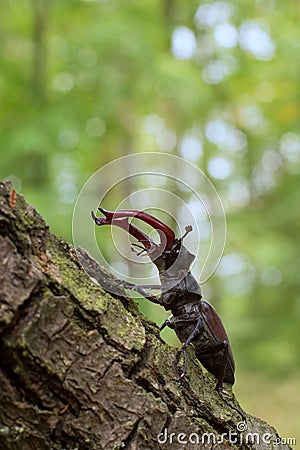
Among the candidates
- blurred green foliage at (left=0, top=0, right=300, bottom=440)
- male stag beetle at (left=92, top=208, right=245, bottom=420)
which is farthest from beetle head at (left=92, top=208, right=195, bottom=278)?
blurred green foliage at (left=0, top=0, right=300, bottom=440)

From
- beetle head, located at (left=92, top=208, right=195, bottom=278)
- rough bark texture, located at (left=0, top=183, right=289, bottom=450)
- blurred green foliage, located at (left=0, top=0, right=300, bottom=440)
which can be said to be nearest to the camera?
rough bark texture, located at (left=0, top=183, right=289, bottom=450)

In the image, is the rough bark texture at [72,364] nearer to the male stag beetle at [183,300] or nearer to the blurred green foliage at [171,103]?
the male stag beetle at [183,300]

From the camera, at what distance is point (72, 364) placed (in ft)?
2.00

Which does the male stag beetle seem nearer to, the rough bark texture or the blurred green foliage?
the rough bark texture

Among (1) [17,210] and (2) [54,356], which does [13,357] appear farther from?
(1) [17,210]

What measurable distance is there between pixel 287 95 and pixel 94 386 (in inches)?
190

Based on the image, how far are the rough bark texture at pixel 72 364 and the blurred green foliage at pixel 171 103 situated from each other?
8.41ft

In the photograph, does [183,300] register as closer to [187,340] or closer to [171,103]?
[187,340]

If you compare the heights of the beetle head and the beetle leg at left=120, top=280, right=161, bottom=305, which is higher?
the beetle head

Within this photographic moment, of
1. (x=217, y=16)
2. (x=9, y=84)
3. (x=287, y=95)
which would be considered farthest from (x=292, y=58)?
(x=9, y=84)

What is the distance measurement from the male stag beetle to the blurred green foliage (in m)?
2.44

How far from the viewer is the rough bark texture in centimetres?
58

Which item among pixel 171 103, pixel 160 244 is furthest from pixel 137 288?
pixel 171 103

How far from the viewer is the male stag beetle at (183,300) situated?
77cm
